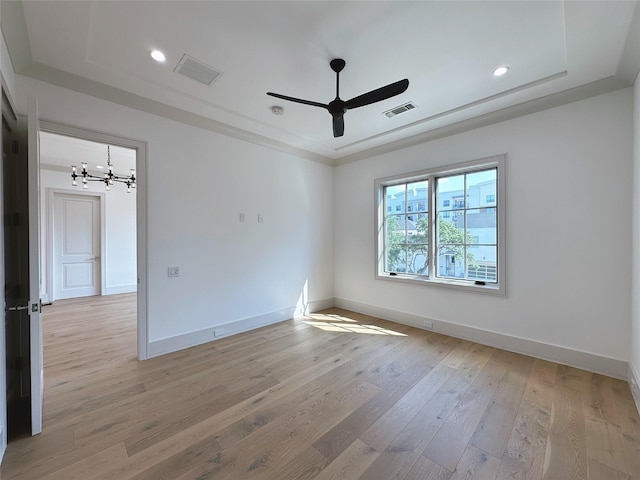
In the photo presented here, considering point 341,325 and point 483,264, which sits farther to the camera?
point 341,325

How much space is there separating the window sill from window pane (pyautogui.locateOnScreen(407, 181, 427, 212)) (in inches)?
42.1

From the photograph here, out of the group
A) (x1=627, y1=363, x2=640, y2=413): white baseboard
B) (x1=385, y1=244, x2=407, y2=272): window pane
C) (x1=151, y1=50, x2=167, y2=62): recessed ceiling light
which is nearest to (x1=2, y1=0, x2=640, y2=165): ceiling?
(x1=151, y1=50, x2=167, y2=62): recessed ceiling light

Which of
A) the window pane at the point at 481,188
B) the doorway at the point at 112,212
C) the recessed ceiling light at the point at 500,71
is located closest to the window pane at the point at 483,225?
the window pane at the point at 481,188

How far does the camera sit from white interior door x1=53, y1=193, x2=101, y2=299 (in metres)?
5.95

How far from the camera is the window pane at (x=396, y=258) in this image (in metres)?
4.37

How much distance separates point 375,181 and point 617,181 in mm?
2792

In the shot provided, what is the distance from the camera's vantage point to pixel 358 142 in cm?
430

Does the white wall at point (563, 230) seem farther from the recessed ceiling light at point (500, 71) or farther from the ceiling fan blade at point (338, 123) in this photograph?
the ceiling fan blade at point (338, 123)

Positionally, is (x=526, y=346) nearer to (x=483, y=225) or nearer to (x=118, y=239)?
(x=483, y=225)

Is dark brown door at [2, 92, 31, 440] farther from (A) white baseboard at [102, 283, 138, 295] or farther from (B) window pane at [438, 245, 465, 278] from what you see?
(A) white baseboard at [102, 283, 138, 295]

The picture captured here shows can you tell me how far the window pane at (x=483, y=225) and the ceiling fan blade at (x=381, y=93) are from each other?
7.15 ft

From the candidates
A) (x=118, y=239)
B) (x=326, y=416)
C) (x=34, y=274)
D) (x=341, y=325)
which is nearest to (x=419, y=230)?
(x=341, y=325)

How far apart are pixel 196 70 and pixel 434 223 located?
11.3 ft

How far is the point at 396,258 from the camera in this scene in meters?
4.46
